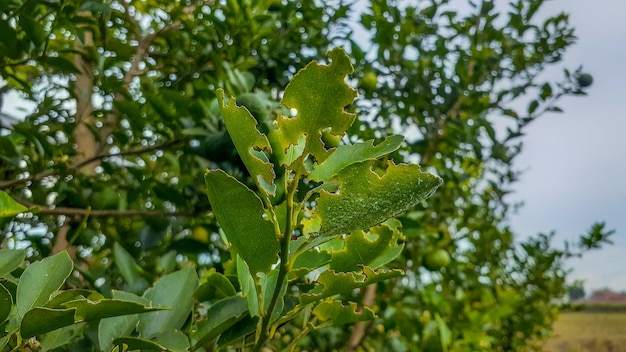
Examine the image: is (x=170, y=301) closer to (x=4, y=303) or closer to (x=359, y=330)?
(x=4, y=303)

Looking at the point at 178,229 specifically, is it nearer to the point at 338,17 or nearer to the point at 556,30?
the point at 338,17

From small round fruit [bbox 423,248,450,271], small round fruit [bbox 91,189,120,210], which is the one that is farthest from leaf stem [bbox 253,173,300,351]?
small round fruit [bbox 423,248,450,271]

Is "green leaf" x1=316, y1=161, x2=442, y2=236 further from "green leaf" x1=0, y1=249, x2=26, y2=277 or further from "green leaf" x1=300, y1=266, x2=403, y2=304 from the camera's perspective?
"green leaf" x1=0, y1=249, x2=26, y2=277

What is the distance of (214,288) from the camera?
450mm

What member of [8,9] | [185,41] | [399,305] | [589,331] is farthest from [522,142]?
[589,331]

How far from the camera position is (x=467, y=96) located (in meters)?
1.00

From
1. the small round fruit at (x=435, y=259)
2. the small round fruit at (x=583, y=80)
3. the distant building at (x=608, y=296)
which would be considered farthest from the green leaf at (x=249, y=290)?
the distant building at (x=608, y=296)

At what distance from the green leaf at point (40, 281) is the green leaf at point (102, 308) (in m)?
0.04

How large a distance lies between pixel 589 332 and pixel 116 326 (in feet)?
6.54

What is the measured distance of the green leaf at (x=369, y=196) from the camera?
0.26m

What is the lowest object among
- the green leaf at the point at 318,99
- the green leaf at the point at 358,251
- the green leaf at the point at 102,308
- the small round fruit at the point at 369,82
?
the green leaf at the point at 102,308

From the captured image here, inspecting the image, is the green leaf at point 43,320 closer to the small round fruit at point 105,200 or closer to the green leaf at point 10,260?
the green leaf at point 10,260

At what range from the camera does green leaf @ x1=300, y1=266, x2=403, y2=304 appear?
11.6 inches

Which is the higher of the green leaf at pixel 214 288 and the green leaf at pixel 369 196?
the green leaf at pixel 369 196
